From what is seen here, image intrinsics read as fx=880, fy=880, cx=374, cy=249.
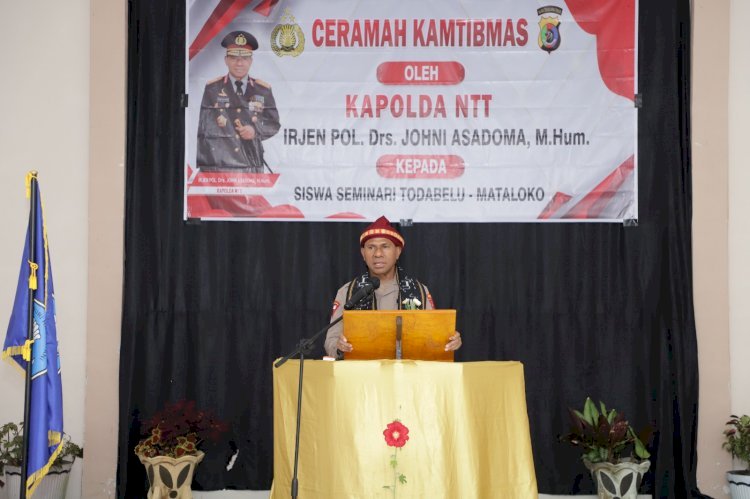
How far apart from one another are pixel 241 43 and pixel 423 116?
1166 millimetres

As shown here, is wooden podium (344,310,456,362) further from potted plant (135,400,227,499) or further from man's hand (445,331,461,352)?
potted plant (135,400,227,499)

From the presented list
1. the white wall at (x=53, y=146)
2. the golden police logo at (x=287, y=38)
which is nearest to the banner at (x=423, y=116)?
the golden police logo at (x=287, y=38)

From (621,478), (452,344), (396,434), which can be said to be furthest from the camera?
(621,478)

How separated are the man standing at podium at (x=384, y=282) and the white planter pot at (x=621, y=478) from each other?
1.35 metres

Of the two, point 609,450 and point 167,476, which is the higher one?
point 609,450

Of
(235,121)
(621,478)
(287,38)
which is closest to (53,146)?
(235,121)

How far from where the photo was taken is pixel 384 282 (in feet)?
14.5

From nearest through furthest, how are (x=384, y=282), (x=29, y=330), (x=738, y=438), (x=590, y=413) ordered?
(x=29, y=330), (x=384, y=282), (x=590, y=413), (x=738, y=438)

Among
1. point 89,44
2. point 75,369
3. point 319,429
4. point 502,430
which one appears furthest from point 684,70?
point 75,369

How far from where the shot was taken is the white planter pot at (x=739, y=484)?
4.80 meters

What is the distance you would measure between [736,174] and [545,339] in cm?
148

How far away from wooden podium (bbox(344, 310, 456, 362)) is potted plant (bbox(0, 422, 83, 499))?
6.99 feet

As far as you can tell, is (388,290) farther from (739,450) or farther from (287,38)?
(739,450)

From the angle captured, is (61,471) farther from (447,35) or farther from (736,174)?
(736,174)
